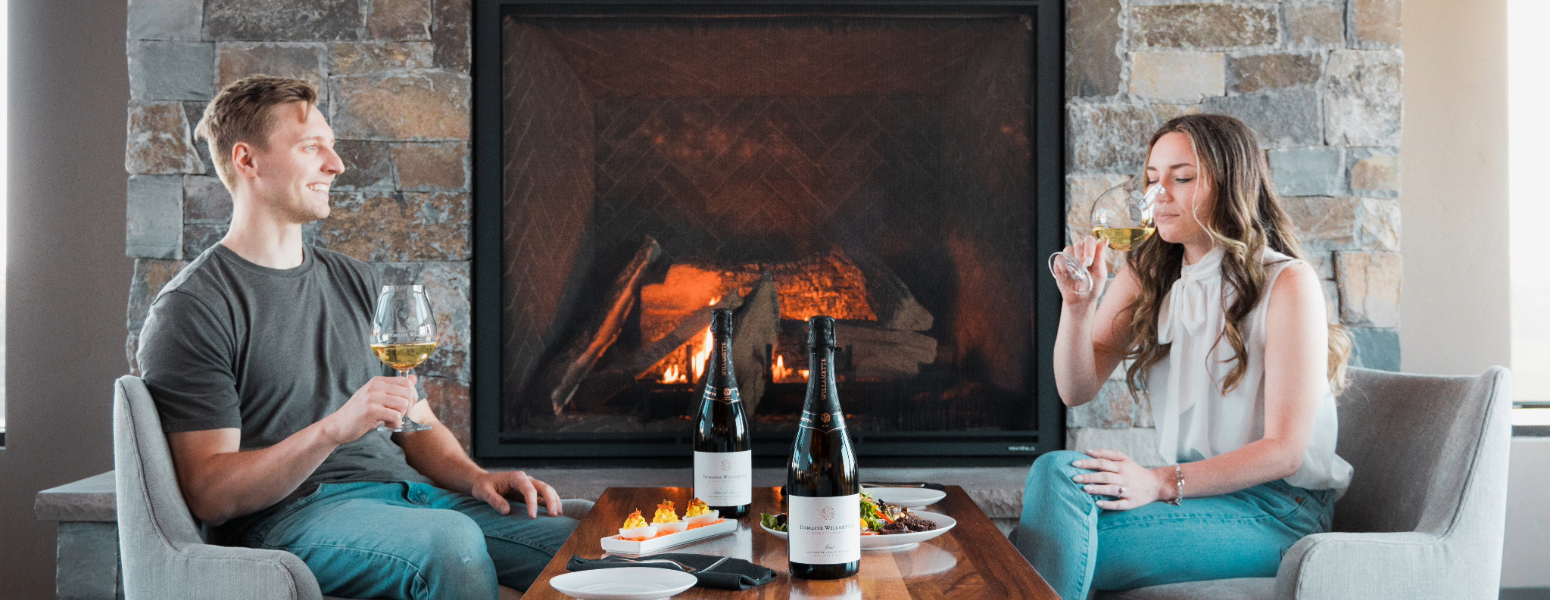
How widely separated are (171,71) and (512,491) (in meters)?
1.53

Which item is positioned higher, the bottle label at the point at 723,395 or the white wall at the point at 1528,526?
the bottle label at the point at 723,395

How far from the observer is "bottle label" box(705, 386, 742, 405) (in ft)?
5.00

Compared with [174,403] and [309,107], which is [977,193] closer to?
[309,107]

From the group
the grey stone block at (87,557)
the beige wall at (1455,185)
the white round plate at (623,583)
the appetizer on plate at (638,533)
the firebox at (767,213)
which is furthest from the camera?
the beige wall at (1455,185)

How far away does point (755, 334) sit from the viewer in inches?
105

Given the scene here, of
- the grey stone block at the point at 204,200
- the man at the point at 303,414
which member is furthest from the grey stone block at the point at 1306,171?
the grey stone block at the point at 204,200

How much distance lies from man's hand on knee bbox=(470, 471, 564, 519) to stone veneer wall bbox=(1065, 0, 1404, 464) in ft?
4.73

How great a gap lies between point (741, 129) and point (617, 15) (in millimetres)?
411

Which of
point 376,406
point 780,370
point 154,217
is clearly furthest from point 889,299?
point 154,217

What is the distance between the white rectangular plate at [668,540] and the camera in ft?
4.14

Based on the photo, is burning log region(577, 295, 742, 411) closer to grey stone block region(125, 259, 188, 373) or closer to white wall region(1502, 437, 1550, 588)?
grey stone block region(125, 259, 188, 373)

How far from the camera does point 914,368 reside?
2.69m

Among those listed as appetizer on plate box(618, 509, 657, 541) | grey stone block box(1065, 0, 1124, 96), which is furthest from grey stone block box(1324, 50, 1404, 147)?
appetizer on plate box(618, 509, 657, 541)

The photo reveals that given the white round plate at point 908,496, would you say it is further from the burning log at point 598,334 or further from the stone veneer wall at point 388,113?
the stone veneer wall at point 388,113
